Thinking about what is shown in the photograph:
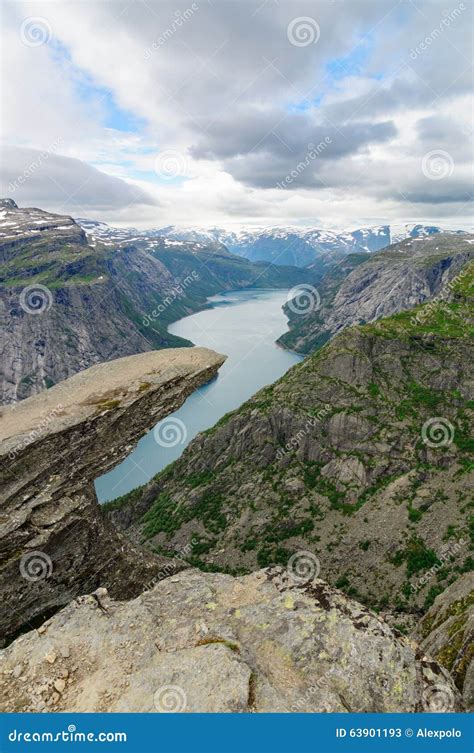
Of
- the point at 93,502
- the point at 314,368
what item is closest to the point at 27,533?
the point at 93,502
